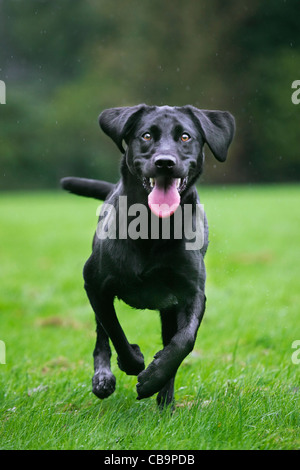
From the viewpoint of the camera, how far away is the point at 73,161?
28.9 meters

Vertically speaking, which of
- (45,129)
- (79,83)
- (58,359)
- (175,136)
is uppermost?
(79,83)

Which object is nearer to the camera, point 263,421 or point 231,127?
point 263,421

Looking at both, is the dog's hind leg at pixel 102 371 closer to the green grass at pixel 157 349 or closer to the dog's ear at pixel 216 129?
the green grass at pixel 157 349

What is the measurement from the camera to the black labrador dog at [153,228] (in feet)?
Result: 9.16

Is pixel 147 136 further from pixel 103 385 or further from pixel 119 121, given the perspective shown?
pixel 103 385

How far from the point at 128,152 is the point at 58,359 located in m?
2.27

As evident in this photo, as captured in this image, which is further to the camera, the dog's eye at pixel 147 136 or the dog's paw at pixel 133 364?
the dog's paw at pixel 133 364

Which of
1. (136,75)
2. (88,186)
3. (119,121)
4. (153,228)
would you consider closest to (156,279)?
(153,228)

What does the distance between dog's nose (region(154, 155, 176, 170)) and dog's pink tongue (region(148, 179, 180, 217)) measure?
9 cm

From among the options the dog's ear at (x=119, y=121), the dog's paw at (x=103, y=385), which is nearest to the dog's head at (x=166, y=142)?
the dog's ear at (x=119, y=121)

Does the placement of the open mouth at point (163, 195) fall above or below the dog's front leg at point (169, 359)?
above
